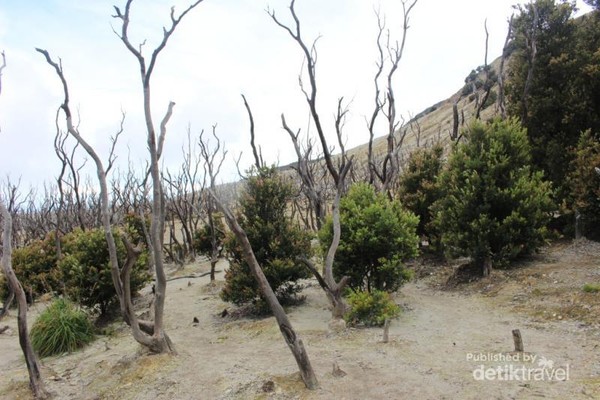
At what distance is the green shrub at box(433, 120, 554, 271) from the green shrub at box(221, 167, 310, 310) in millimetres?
Answer: 3828

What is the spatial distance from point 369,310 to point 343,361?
1838 millimetres

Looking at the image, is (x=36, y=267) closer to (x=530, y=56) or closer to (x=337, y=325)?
(x=337, y=325)

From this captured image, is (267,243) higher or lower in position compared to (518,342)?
higher

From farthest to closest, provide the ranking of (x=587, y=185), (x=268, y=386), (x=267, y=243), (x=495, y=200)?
(x=587, y=185) → (x=495, y=200) → (x=267, y=243) → (x=268, y=386)

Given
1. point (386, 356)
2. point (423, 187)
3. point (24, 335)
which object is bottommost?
point (386, 356)

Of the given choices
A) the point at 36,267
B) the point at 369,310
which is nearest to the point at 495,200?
the point at 369,310

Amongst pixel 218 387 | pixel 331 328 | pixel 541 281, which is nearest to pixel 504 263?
pixel 541 281

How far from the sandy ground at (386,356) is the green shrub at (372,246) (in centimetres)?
92

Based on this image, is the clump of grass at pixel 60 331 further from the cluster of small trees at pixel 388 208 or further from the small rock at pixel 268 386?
the small rock at pixel 268 386

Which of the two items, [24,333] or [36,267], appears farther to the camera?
[36,267]

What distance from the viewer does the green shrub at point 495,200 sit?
33.1ft

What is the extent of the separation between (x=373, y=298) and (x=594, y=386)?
3782 millimetres

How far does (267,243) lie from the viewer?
9.93 meters

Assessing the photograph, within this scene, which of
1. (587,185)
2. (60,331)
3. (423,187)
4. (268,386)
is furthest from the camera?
(423,187)
